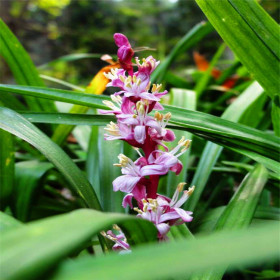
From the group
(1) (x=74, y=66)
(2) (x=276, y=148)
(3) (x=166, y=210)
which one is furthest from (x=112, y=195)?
(1) (x=74, y=66)

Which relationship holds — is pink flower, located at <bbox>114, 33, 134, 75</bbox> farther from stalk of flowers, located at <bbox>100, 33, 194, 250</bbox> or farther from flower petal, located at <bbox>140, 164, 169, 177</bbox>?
flower petal, located at <bbox>140, 164, 169, 177</bbox>

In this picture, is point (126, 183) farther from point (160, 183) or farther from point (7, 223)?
point (160, 183)

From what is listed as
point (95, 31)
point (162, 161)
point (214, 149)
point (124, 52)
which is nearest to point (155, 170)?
point (162, 161)

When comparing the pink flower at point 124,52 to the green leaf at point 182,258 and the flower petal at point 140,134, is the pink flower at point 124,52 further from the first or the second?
the green leaf at point 182,258

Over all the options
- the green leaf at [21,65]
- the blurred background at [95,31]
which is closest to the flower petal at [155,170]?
the green leaf at [21,65]

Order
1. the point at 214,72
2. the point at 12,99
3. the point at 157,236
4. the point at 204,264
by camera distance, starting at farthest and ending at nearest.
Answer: the point at 214,72 < the point at 12,99 < the point at 157,236 < the point at 204,264

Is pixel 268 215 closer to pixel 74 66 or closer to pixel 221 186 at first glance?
pixel 221 186

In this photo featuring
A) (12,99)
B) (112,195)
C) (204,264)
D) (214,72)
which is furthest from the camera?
(214,72)
